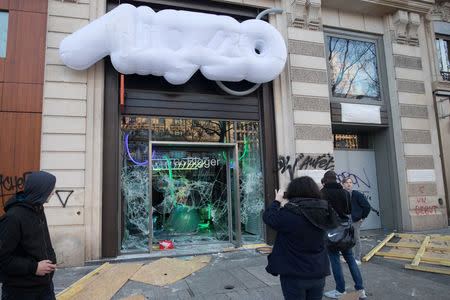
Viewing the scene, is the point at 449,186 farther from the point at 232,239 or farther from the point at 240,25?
the point at 240,25

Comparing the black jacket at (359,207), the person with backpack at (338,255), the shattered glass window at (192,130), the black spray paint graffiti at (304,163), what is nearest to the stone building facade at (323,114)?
the black spray paint graffiti at (304,163)

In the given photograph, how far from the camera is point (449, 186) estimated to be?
9.04 meters

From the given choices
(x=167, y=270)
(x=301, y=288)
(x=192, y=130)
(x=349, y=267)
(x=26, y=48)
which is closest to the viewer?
(x=301, y=288)

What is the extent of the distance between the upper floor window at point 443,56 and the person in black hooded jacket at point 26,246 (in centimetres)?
1174

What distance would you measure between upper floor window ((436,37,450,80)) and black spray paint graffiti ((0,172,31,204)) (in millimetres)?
12299

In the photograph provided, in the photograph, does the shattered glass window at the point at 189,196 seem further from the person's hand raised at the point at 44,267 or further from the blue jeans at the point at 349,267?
the person's hand raised at the point at 44,267

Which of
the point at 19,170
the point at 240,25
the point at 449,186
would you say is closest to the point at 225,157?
the point at 240,25

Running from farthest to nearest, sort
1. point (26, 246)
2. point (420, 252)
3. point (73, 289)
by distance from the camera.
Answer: point (420, 252), point (73, 289), point (26, 246)

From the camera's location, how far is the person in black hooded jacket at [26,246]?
2.19 m

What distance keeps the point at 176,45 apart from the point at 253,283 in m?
5.02

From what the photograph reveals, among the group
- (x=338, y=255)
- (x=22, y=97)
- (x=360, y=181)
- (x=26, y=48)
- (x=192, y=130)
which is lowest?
(x=338, y=255)

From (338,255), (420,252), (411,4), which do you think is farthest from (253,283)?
(411,4)

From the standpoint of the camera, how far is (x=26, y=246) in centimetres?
227

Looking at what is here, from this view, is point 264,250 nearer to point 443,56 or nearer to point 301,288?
point 301,288
